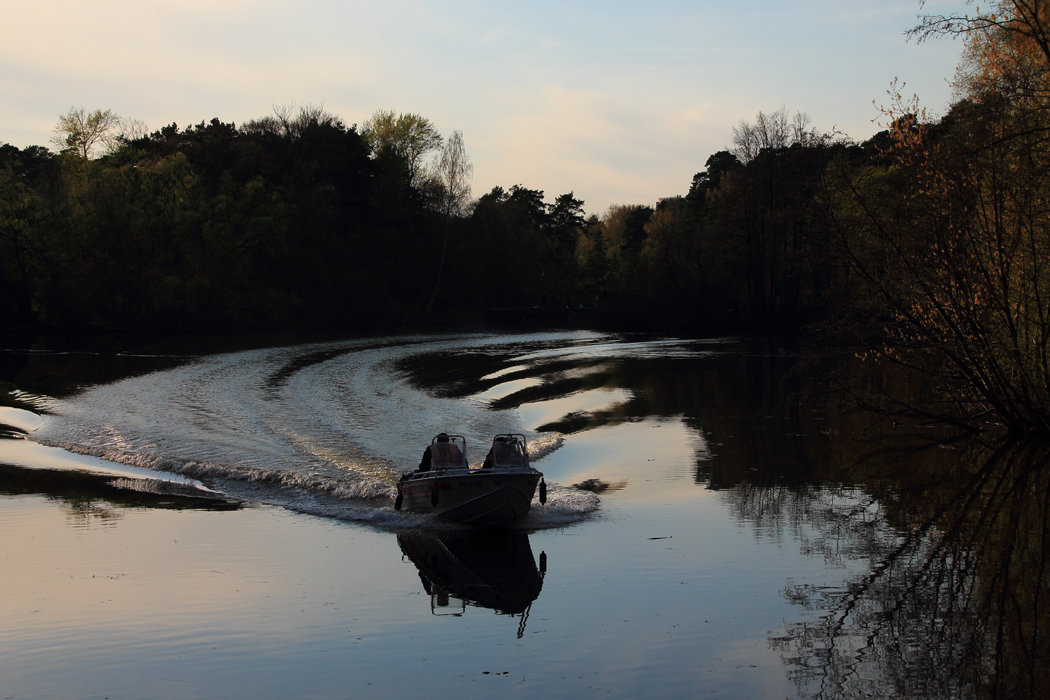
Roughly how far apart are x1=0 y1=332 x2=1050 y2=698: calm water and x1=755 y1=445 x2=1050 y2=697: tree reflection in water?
0.05 meters

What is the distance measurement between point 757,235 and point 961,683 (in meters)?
76.8

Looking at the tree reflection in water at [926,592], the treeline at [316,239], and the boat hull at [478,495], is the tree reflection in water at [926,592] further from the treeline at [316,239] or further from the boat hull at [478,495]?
the treeline at [316,239]

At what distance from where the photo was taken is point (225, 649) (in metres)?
10.8

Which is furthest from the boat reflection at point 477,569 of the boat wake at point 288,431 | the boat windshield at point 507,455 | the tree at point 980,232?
the tree at point 980,232

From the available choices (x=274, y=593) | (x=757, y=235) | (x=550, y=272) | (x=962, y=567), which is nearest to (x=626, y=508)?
(x=962, y=567)

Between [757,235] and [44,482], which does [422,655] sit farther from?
[757,235]

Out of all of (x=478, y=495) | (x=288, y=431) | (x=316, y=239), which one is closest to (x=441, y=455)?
(x=478, y=495)

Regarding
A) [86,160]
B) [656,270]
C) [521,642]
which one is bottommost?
[521,642]

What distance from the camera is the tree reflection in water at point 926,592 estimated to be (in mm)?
9625

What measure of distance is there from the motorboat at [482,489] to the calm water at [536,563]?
0.43 metres

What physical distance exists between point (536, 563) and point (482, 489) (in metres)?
2.34

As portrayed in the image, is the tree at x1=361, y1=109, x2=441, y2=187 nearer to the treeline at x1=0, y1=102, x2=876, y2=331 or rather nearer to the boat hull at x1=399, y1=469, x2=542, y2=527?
the treeline at x1=0, y1=102, x2=876, y2=331

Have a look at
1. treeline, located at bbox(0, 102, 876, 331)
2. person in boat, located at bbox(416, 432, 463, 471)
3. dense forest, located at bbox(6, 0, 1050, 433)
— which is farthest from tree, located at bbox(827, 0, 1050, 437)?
treeline, located at bbox(0, 102, 876, 331)

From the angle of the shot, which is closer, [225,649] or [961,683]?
[961,683]
